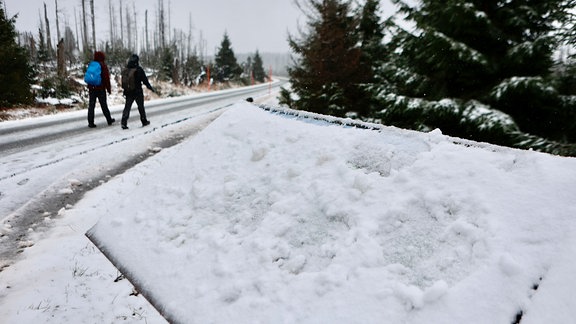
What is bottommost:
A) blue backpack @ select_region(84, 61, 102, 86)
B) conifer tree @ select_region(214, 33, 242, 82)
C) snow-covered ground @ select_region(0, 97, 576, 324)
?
snow-covered ground @ select_region(0, 97, 576, 324)

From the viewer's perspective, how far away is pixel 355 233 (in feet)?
5.81

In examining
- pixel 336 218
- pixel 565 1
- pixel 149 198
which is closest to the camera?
pixel 336 218

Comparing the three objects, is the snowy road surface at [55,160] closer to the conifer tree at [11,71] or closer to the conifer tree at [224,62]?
the conifer tree at [11,71]

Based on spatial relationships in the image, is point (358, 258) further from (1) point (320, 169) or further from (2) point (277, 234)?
(1) point (320, 169)

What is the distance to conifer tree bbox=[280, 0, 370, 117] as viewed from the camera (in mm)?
9453

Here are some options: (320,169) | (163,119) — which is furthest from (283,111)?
(163,119)

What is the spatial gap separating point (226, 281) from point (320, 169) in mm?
939

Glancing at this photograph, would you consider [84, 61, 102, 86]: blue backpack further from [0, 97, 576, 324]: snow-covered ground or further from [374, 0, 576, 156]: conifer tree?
[374, 0, 576, 156]: conifer tree

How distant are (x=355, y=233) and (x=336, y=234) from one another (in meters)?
0.11

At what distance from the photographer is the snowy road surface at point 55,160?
416 cm

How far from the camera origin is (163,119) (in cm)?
1131

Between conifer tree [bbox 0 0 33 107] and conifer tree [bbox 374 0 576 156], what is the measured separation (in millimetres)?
13877

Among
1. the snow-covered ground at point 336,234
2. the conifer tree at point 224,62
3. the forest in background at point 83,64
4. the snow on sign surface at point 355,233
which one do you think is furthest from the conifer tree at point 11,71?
the conifer tree at point 224,62

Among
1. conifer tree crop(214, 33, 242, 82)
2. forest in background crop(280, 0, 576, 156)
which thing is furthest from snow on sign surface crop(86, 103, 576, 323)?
conifer tree crop(214, 33, 242, 82)
